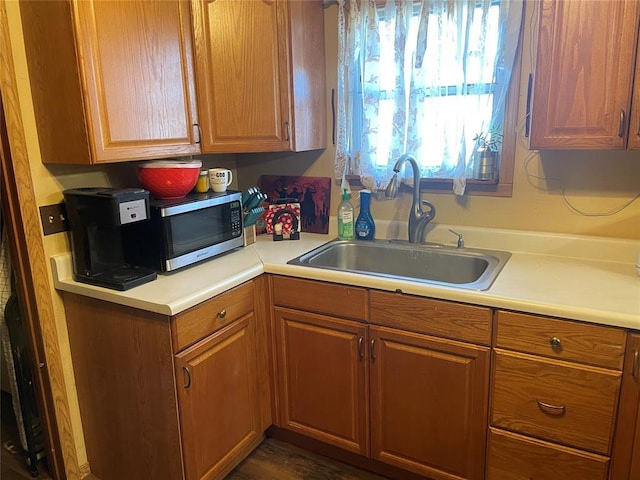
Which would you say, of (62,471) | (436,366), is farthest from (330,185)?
(62,471)

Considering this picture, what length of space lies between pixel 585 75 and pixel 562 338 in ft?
2.74

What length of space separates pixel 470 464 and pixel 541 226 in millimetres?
965

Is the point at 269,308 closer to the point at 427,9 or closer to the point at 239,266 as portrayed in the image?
the point at 239,266

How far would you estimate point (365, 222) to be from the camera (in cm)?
224

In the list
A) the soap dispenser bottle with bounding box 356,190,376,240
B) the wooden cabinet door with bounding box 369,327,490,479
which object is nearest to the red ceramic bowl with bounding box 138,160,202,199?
the soap dispenser bottle with bounding box 356,190,376,240

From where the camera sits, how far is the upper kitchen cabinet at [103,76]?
1.48 m

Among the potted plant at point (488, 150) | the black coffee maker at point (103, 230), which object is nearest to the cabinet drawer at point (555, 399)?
the potted plant at point (488, 150)

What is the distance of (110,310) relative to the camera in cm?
164

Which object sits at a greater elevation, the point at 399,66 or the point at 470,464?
the point at 399,66

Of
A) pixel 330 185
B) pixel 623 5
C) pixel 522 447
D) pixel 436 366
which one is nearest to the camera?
pixel 623 5

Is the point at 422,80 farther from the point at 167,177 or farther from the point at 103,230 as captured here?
the point at 103,230

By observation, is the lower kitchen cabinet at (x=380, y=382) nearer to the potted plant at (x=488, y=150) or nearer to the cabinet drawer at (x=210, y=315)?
the cabinet drawer at (x=210, y=315)

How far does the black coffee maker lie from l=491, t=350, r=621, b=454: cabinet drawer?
1.25 metres

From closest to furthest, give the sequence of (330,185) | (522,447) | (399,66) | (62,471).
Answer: (522,447) → (62,471) → (399,66) → (330,185)
